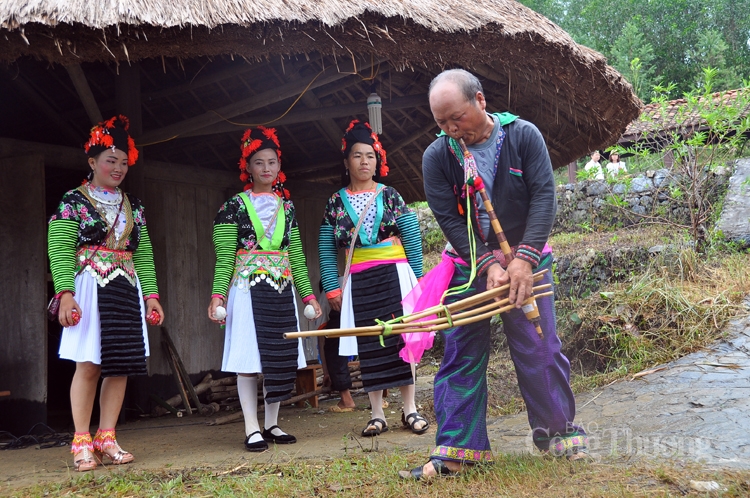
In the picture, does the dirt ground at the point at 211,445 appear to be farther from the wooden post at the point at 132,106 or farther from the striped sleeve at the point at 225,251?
the wooden post at the point at 132,106

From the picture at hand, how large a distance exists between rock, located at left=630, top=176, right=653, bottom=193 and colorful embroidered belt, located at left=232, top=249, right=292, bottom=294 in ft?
30.4

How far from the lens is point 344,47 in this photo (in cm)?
398

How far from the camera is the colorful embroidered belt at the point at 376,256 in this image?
4316 mm

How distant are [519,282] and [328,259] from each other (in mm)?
1911

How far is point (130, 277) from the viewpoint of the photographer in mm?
3904

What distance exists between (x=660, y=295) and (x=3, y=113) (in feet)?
17.5

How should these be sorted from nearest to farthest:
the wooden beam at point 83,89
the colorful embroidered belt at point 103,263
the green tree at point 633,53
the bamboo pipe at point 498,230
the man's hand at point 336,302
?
1. the bamboo pipe at point 498,230
2. the colorful embroidered belt at point 103,263
3. the man's hand at point 336,302
4. the wooden beam at point 83,89
5. the green tree at point 633,53

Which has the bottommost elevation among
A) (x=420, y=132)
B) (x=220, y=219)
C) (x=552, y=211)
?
(x=552, y=211)

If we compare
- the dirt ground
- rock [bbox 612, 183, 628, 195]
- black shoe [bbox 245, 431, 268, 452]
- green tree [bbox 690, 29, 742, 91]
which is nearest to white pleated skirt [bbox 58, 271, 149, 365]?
the dirt ground

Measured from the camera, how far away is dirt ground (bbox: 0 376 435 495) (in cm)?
357

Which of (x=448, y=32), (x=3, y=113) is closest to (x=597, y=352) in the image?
(x=448, y=32)

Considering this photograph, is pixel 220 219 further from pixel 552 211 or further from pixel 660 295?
pixel 660 295

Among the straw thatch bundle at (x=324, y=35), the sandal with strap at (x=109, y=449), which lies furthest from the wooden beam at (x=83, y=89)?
the sandal with strap at (x=109, y=449)

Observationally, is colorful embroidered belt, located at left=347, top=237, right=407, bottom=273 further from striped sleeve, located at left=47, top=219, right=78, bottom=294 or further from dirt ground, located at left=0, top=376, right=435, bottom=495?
striped sleeve, located at left=47, top=219, right=78, bottom=294
